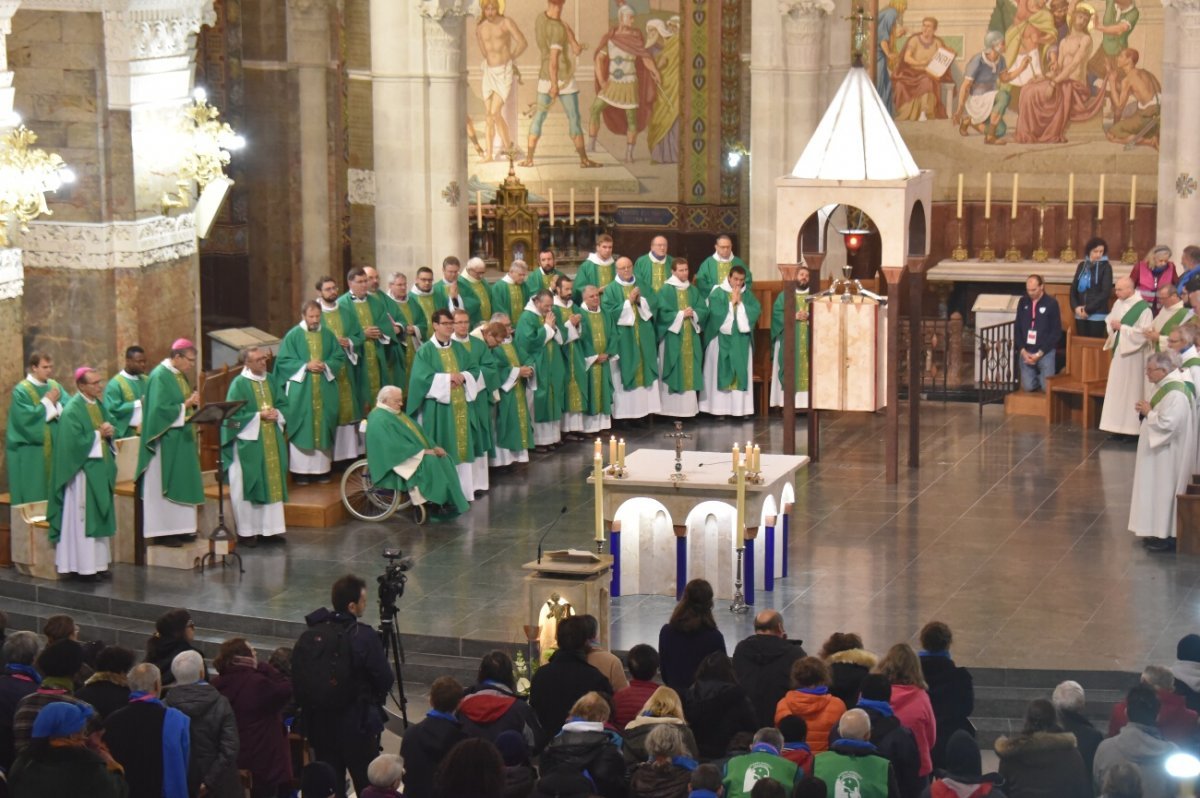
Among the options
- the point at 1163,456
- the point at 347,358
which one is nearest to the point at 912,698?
the point at 1163,456

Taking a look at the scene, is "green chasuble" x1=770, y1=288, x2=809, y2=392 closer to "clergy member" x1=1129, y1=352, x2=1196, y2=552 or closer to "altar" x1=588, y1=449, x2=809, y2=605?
"clergy member" x1=1129, y1=352, x2=1196, y2=552

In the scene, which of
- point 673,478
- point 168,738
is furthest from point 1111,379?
point 168,738

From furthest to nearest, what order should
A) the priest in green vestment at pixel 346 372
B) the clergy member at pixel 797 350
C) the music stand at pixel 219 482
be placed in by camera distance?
1. the clergy member at pixel 797 350
2. the priest in green vestment at pixel 346 372
3. the music stand at pixel 219 482

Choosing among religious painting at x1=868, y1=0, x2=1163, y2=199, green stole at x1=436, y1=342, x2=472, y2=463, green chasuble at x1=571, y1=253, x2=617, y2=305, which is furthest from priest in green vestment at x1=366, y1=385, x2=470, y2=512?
religious painting at x1=868, y1=0, x2=1163, y2=199

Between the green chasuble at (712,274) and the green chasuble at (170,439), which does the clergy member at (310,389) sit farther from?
the green chasuble at (712,274)

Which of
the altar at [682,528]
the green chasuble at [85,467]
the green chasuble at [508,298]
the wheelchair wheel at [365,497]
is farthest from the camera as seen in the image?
the green chasuble at [508,298]

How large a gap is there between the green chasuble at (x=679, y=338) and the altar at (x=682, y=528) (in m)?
5.54

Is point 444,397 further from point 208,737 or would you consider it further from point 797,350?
point 208,737

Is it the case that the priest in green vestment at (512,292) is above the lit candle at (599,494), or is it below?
above

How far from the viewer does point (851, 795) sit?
9250 millimetres

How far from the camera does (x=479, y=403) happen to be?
1833 cm

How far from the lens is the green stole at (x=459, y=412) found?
17.9 m

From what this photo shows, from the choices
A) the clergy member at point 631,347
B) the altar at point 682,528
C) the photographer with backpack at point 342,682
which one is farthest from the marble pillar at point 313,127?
the photographer with backpack at point 342,682

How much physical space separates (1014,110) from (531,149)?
19.5ft
